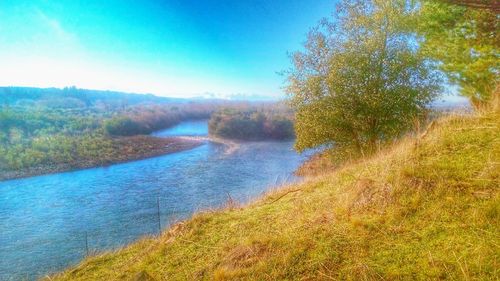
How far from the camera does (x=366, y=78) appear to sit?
1855 centimetres

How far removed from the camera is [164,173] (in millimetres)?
35156

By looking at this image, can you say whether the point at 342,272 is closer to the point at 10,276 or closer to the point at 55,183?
the point at 10,276

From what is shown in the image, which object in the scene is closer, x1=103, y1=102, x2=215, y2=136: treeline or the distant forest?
the distant forest

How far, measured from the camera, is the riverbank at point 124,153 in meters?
37.2

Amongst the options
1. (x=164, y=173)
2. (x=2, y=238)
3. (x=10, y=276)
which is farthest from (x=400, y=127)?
(x=164, y=173)

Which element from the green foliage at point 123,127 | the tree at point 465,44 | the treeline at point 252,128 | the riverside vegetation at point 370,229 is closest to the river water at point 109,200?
the riverside vegetation at point 370,229

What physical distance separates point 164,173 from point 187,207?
48.4 ft

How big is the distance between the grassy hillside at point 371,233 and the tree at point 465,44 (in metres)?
8.23

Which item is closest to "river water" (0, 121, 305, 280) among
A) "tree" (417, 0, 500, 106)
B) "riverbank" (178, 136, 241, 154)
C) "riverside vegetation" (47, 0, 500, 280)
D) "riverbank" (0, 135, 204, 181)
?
"riverbank" (0, 135, 204, 181)

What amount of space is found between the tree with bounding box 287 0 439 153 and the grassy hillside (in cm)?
1105

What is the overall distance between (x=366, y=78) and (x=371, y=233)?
1519cm

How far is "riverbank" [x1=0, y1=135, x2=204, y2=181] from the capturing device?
122ft

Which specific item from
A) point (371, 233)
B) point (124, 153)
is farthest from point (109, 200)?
point (371, 233)

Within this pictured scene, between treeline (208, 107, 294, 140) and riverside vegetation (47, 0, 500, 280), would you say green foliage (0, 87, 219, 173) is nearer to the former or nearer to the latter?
treeline (208, 107, 294, 140)
